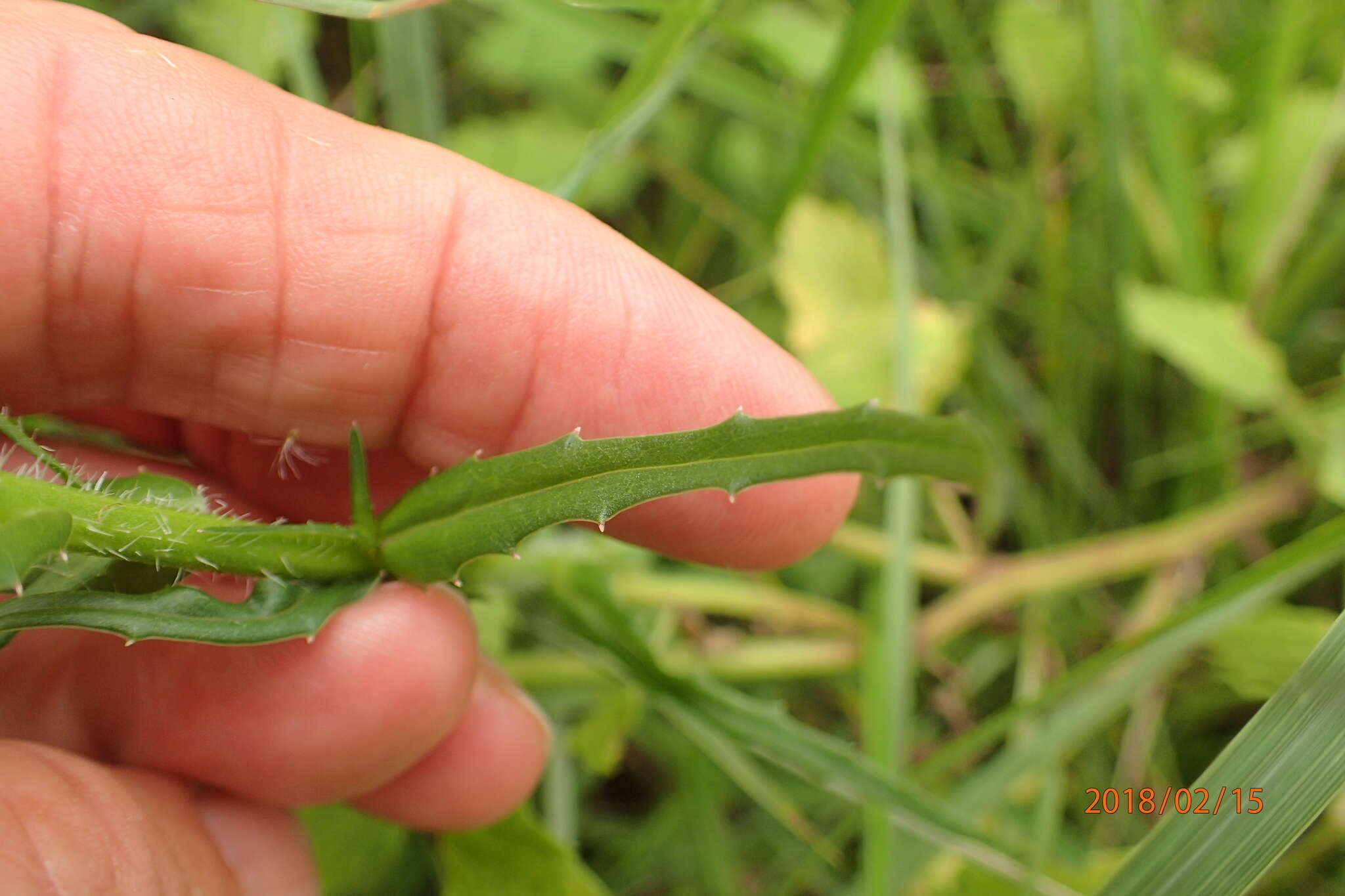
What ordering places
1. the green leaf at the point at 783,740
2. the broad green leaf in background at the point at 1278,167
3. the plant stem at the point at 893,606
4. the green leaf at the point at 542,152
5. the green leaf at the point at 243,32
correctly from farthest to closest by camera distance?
the green leaf at the point at 542,152 < the broad green leaf in background at the point at 1278,167 < the green leaf at the point at 243,32 < the plant stem at the point at 893,606 < the green leaf at the point at 783,740

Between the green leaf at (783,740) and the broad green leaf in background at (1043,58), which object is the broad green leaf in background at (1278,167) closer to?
the broad green leaf in background at (1043,58)

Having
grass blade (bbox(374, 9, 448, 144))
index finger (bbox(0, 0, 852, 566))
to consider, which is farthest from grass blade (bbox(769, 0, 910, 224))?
grass blade (bbox(374, 9, 448, 144))

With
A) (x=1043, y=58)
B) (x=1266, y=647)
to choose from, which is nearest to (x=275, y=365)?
(x=1266, y=647)

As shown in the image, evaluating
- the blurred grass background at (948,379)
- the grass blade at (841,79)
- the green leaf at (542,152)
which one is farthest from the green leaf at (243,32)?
the grass blade at (841,79)

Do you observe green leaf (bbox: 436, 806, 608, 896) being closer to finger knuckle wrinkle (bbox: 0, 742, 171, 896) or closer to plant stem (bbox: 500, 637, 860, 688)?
plant stem (bbox: 500, 637, 860, 688)

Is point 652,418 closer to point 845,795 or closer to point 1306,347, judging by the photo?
point 845,795

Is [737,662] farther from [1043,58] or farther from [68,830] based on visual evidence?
[1043,58]
